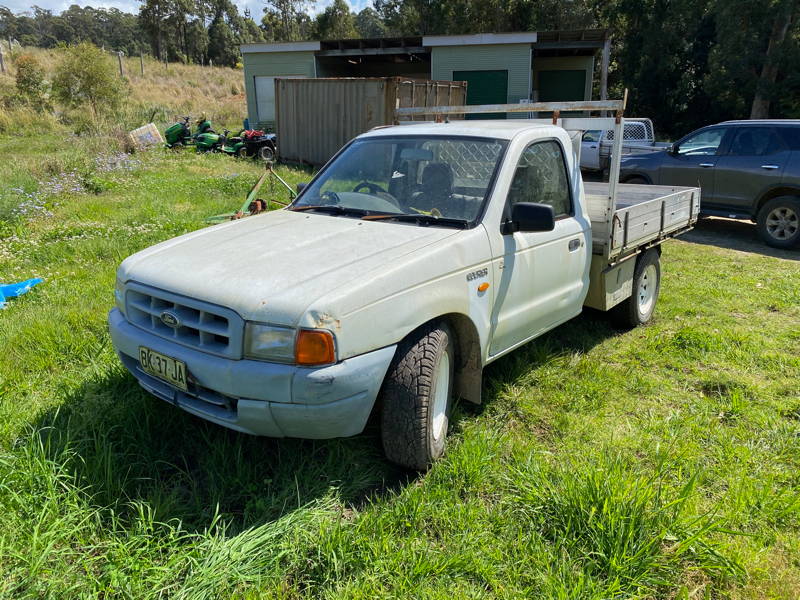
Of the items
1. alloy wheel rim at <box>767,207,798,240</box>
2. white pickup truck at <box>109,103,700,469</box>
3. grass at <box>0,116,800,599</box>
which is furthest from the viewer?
alloy wheel rim at <box>767,207,798,240</box>

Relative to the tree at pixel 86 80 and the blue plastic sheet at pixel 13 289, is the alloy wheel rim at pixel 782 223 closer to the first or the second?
the blue plastic sheet at pixel 13 289

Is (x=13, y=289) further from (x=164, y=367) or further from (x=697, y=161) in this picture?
(x=697, y=161)

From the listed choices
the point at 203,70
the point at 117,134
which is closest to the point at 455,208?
the point at 117,134

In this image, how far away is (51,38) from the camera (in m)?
70.6

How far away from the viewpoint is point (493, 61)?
65.4 ft

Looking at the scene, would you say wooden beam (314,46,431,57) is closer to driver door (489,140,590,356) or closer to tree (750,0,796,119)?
tree (750,0,796,119)

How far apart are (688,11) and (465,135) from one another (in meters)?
28.7

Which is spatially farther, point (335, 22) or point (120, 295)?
point (335, 22)

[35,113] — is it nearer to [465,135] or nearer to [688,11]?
[465,135]

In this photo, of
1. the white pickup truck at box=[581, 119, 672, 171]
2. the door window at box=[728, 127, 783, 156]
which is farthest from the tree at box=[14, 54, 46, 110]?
the door window at box=[728, 127, 783, 156]

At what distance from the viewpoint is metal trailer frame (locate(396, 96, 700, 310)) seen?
4.07 meters

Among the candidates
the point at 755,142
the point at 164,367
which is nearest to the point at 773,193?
the point at 755,142

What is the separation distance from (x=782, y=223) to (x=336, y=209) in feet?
26.4

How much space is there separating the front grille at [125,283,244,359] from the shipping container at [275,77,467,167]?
1075cm
